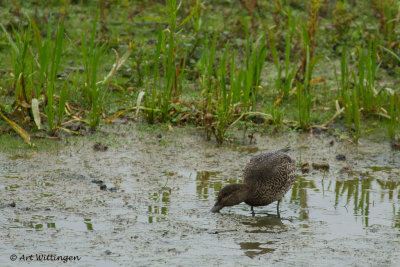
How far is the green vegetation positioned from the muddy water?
396 mm

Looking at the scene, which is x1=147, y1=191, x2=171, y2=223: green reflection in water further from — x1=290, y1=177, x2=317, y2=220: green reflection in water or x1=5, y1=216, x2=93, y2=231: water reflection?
x1=290, y1=177, x2=317, y2=220: green reflection in water

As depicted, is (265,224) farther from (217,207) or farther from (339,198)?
(339,198)

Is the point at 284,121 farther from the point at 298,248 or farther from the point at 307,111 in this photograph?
the point at 298,248

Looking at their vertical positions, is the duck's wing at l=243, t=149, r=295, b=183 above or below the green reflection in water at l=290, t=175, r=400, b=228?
above

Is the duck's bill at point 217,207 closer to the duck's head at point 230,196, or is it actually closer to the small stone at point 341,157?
the duck's head at point 230,196

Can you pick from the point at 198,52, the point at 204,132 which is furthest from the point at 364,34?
the point at 204,132

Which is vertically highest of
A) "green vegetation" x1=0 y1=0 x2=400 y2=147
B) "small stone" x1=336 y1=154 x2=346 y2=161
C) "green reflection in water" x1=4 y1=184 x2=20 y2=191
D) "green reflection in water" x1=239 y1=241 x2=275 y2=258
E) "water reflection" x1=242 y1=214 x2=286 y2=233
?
"green vegetation" x1=0 y1=0 x2=400 y2=147

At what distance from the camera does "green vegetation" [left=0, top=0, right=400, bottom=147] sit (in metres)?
7.28

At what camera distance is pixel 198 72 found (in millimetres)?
9430

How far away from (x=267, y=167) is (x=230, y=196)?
51 centimetres

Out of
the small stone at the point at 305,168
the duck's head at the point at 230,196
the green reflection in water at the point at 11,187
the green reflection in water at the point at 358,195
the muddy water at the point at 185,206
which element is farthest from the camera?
the small stone at the point at 305,168

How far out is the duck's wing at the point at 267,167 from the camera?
5586 millimetres

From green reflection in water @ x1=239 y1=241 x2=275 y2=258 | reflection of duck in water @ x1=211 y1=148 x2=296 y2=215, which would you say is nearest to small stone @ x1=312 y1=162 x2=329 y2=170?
reflection of duck in water @ x1=211 y1=148 x2=296 y2=215

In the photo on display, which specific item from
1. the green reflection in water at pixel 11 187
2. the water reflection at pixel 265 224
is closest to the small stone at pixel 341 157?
the water reflection at pixel 265 224
